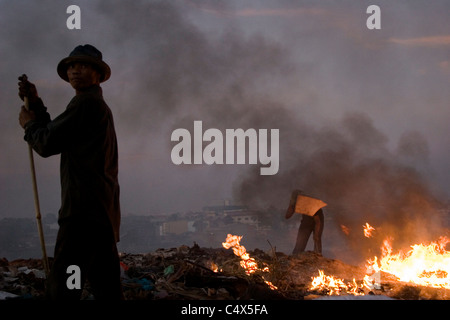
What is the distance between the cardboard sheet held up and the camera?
37.0 ft

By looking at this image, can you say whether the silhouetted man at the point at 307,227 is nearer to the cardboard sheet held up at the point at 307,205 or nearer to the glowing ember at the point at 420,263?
the cardboard sheet held up at the point at 307,205

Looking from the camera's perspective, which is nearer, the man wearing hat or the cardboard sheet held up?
the man wearing hat

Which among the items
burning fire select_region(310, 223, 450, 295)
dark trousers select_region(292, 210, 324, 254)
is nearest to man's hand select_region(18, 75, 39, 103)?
burning fire select_region(310, 223, 450, 295)

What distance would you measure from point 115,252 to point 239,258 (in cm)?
462

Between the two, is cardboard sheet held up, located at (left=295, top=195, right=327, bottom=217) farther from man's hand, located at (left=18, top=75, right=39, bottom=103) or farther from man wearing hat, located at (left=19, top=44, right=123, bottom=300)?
man's hand, located at (left=18, top=75, right=39, bottom=103)

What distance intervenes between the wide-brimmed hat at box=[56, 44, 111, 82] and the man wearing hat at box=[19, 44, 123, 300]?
0.04 feet

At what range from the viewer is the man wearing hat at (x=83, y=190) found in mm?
4207

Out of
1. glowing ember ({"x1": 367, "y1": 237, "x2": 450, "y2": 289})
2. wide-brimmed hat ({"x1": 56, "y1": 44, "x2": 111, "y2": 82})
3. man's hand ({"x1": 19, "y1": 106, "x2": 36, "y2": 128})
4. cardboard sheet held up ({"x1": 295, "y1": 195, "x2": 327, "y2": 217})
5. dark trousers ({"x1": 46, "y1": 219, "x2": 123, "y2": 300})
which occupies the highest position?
wide-brimmed hat ({"x1": 56, "y1": 44, "x2": 111, "y2": 82})

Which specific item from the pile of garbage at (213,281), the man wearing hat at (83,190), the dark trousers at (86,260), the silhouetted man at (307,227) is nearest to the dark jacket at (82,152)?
the man wearing hat at (83,190)

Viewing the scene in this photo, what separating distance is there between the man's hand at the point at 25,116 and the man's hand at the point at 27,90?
0.67ft

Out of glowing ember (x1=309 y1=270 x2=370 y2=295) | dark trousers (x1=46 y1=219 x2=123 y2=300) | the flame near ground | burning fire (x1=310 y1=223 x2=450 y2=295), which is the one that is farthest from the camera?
burning fire (x1=310 y1=223 x2=450 y2=295)

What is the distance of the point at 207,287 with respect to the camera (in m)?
6.12
